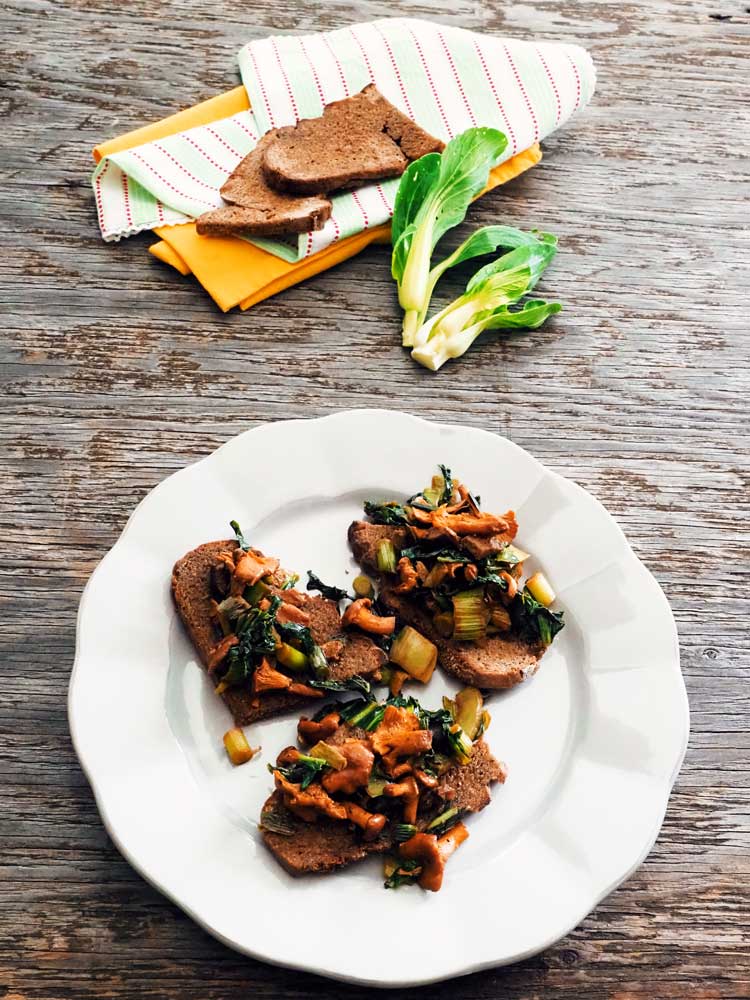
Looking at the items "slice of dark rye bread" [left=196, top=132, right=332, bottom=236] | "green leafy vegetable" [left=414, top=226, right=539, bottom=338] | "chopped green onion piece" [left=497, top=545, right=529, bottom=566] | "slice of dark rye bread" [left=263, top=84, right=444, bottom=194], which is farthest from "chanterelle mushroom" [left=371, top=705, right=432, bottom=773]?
"slice of dark rye bread" [left=263, top=84, right=444, bottom=194]

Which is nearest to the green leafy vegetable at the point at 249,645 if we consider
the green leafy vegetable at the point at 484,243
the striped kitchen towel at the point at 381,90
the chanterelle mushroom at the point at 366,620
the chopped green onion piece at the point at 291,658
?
the chopped green onion piece at the point at 291,658

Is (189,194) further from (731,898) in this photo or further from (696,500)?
(731,898)

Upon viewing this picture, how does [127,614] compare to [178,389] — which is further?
[178,389]

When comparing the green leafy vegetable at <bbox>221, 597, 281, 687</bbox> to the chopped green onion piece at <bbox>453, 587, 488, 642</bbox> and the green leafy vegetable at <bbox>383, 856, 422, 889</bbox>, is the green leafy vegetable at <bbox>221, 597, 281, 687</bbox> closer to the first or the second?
the chopped green onion piece at <bbox>453, 587, 488, 642</bbox>

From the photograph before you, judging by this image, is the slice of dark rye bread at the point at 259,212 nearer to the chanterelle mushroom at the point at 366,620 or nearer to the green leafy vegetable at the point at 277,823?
the chanterelle mushroom at the point at 366,620

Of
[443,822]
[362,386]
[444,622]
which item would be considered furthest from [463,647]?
[362,386]

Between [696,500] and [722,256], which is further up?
[722,256]

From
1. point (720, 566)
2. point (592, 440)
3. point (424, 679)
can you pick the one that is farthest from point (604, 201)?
point (424, 679)
